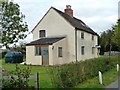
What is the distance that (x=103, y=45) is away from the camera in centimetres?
6531

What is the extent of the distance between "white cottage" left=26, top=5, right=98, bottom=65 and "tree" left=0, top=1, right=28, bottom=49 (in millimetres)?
5701

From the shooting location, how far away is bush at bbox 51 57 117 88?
40.4 ft

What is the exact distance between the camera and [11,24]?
82.0 feet

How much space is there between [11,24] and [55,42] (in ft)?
28.7

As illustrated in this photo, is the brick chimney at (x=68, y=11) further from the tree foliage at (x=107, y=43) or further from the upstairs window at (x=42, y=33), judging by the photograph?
the tree foliage at (x=107, y=43)

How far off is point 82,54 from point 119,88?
81.5 ft

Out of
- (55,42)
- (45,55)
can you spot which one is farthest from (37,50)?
A: (55,42)

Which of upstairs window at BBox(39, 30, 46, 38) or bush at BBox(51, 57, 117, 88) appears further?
upstairs window at BBox(39, 30, 46, 38)

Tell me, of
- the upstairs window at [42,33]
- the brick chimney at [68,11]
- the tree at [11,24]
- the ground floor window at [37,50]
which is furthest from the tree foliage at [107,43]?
the tree at [11,24]

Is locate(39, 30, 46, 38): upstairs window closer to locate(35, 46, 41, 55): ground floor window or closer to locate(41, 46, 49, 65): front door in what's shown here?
locate(35, 46, 41, 55): ground floor window

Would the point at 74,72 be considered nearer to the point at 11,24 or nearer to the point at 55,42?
the point at 11,24

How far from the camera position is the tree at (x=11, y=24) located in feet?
75.3

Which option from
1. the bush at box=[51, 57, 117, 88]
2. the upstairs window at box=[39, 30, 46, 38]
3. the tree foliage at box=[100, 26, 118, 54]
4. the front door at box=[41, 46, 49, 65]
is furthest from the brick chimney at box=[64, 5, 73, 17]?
the tree foliage at box=[100, 26, 118, 54]

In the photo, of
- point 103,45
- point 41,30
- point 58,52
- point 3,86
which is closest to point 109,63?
point 58,52
